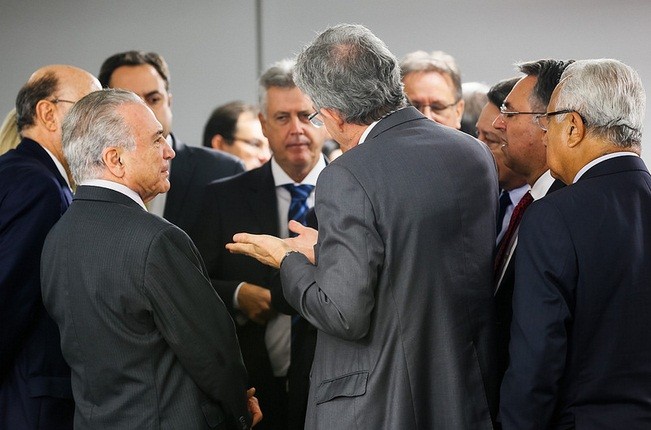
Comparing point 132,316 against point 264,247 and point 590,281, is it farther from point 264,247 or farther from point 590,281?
point 590,281

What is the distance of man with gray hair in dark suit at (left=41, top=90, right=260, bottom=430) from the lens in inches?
82.0

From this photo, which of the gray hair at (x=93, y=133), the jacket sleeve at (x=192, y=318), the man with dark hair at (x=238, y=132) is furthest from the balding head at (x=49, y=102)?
the man with dark hair at (x=238, y=132)

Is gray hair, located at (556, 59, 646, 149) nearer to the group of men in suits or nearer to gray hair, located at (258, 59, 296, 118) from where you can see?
the group of men in suits

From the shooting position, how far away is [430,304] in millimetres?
2051

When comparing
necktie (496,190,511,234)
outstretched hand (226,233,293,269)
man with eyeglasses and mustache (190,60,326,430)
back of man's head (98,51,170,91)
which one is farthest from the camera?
back of man's head (98,51,170,91)

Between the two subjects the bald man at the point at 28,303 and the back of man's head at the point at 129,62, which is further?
the back of man's head at the point at 129,62

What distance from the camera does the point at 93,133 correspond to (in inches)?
85.3

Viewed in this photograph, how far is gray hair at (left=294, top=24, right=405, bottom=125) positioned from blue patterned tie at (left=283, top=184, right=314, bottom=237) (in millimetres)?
1133

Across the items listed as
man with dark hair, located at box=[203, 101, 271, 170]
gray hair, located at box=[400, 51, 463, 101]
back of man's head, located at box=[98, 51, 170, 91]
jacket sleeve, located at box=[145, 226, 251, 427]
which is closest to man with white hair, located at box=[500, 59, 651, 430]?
jacket sleeve, located at box=[145, 226, 251, 427]

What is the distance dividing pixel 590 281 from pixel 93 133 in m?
1.19

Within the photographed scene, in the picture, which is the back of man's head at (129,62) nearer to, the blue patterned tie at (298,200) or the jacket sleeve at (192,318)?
the blue patterned tie at (298,200)

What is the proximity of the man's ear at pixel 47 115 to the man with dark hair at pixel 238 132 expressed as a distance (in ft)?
7.29

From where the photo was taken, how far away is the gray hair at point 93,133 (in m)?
2.17

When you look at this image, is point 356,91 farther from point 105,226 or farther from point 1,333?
point 1,333
